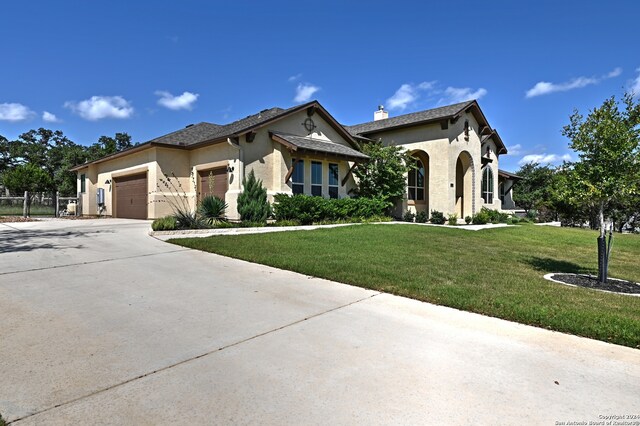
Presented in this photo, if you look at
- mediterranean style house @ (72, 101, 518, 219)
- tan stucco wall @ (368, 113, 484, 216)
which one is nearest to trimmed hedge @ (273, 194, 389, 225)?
mediterranean style house @ (72, 101, 518, 219)

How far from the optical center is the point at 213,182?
1761 cm

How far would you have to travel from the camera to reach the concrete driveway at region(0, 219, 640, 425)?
7.94 feet

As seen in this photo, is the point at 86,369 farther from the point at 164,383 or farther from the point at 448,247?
the point at 448,247

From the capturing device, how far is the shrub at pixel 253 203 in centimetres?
1482

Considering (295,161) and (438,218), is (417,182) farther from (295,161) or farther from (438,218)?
(295,161)

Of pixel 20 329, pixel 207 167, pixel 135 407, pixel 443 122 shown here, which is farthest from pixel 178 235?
pixel 443 122

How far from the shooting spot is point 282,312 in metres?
4.48

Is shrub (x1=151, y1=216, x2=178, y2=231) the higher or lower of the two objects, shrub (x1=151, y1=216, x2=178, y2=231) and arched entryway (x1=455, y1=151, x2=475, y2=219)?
the lower

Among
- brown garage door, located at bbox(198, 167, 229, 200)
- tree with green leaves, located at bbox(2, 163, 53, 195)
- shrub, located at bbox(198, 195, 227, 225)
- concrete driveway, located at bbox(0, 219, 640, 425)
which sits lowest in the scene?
concrete driveway, located at bbox(0, 219, 640, 425)

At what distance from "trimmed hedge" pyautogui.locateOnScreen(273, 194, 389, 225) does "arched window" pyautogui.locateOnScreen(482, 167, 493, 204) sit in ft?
37.6

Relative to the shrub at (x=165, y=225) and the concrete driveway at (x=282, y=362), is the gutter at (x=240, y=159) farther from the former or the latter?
the concrete driveway at (x=282, y=362)

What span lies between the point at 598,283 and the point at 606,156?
2291mm

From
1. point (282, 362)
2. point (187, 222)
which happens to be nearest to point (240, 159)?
point (187, 222)

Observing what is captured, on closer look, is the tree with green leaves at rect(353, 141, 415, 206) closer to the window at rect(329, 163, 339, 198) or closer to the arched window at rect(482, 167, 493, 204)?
the window at rect(329, 163, 339, 198)
